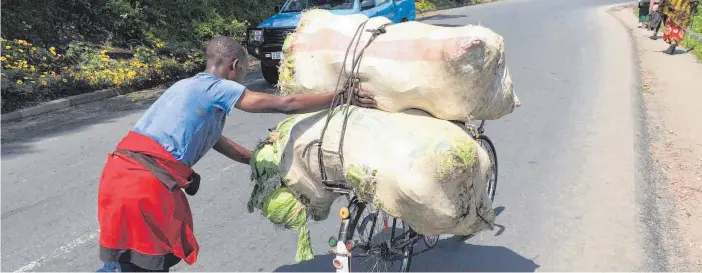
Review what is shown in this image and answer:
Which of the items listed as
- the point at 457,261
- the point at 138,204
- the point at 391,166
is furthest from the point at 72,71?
the point at 391,166

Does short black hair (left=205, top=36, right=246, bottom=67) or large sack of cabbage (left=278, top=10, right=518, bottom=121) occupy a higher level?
short black hair (left=205, top=36, right=246, bottom=67)

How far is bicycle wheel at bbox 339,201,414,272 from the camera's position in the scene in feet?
12.0

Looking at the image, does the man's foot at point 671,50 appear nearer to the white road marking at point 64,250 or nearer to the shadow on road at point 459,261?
the shadow on road at point 459,261

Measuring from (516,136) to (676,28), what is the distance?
925 cm

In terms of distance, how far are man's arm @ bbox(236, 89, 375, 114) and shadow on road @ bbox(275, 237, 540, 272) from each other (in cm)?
132

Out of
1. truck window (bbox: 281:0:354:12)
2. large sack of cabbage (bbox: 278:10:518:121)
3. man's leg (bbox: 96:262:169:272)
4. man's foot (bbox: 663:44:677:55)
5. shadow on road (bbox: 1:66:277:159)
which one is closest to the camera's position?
man's leg (bbox: 96:262:169:272)

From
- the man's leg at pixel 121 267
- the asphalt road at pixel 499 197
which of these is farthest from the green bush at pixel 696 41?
the man's leg at pixel 121 267

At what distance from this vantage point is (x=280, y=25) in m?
12.1

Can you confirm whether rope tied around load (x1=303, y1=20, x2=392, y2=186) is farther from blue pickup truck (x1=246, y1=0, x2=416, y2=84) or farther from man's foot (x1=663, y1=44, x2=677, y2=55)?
man's foot (x1=663, y1=44, x2=677, y2=55)

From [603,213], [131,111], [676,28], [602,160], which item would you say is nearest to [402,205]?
[603,213]

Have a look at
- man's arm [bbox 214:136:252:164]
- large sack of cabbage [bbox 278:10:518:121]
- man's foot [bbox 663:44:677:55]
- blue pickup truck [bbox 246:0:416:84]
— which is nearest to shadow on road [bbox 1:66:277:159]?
blue pickup truck [bbox 246:0:416:84]

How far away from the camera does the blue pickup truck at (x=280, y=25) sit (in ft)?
39.6

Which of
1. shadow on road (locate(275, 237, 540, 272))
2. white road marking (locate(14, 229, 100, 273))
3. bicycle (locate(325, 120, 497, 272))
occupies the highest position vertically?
bicycle (locate(325, 120, 497, 272))

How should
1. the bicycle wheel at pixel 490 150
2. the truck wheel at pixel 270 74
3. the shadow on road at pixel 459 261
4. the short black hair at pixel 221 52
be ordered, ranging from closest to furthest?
the short black hair at pixel 221 52
the shadow on road at pixel 459 261
the bicycle wheel at pixel 490 150
the truck wheel at pixel 270 74
